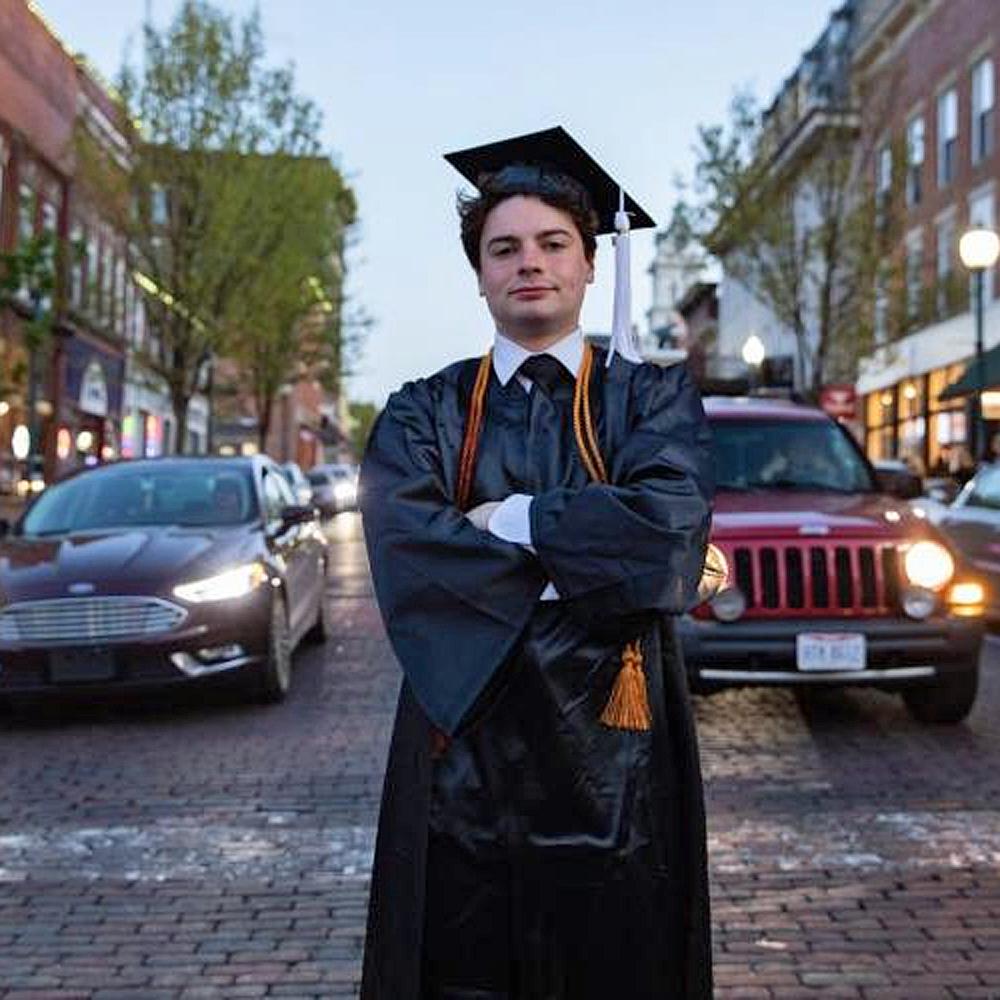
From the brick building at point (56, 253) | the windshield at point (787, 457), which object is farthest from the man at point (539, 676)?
the brick building at point (56, 253)

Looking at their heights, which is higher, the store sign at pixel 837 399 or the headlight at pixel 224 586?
the store sign at pixel 837 399

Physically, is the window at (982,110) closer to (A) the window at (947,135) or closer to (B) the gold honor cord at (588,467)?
(A) the window at (947,135)

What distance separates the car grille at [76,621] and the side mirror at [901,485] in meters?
4.36

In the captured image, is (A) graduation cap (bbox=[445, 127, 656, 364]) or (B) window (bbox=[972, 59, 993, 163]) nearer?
(A) graduation cap (bbox=[445, 127, 656, 364])

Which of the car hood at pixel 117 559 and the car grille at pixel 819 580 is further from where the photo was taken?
the car hood at pixel 117 559

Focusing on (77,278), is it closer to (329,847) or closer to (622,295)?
(329,847)

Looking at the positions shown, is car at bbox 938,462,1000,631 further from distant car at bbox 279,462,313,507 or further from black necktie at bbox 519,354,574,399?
black necktie at bbox 519,354,574,399

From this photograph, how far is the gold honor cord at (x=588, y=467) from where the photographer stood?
232cm

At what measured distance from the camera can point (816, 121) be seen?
33.8m

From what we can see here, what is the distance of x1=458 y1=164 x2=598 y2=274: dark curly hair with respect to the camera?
8.36 feet

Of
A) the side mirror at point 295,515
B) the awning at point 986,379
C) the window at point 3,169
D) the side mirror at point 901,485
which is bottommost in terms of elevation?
the side mirror at point 295,515

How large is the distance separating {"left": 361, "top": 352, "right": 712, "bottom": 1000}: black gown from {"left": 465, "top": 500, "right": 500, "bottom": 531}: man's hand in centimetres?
4

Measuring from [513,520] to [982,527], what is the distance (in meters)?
10.4

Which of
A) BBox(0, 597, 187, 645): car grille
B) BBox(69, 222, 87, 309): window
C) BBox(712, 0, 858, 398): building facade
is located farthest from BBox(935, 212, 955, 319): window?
BBox(0, 597, 187, 645): car grille
